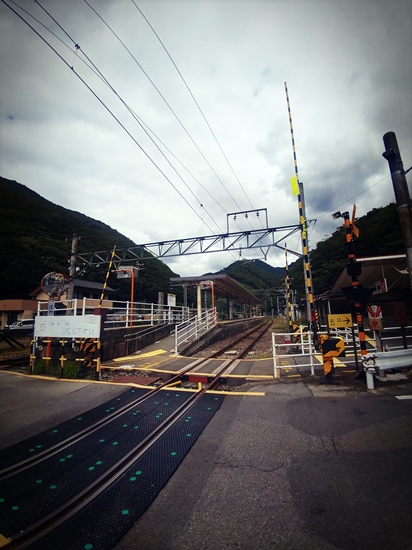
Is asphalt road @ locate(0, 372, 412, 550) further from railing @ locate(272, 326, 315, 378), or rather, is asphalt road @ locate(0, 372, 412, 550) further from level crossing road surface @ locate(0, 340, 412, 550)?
railing @ locate(272, 326, 315, 378)

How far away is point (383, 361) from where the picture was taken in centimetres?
579

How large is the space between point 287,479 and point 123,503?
1.63m

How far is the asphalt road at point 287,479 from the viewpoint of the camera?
1978 millimetres

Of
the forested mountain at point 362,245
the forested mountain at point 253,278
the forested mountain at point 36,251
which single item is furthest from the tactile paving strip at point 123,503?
the forested mountain at point 253,278

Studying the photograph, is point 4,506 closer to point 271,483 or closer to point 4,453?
point 4,453

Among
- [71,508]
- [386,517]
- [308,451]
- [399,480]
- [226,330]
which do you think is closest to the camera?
[386,517]

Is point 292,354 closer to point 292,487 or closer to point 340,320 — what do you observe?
point 340,320

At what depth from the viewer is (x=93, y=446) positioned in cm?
346

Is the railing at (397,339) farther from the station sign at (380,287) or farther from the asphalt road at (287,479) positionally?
the asphalt road at (287,479)

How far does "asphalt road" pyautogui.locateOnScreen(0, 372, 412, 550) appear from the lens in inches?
77.9

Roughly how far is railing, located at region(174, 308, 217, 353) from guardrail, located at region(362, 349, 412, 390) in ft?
29.1

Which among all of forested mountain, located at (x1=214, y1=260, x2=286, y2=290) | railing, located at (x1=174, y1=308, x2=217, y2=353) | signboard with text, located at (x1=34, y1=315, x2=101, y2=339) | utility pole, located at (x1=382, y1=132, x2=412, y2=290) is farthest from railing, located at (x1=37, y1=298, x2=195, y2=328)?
forested mountain, located at (x1=214, y1=260, x2=286, y2=290)

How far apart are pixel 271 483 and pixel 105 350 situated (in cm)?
889

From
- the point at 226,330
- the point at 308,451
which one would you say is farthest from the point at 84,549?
the point at 226,330
